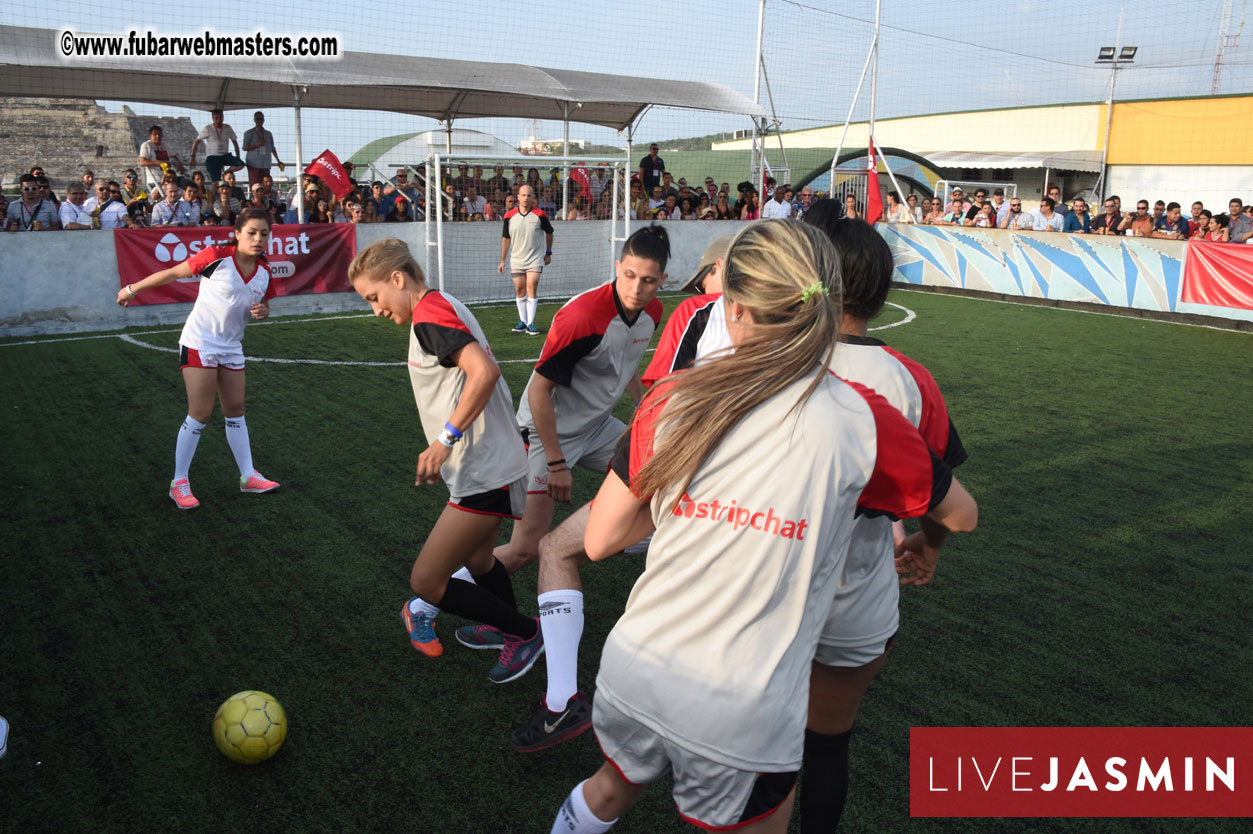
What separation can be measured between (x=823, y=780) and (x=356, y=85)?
14242 millimetres

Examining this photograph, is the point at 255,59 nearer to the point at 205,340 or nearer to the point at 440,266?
the point at 440,266

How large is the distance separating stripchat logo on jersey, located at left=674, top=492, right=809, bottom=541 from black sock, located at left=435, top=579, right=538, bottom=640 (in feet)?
6.99

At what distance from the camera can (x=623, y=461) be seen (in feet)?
6.20

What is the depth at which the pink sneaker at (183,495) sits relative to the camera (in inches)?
224

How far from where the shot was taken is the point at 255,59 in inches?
542

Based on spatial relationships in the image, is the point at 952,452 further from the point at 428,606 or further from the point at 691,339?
the point at 428,606

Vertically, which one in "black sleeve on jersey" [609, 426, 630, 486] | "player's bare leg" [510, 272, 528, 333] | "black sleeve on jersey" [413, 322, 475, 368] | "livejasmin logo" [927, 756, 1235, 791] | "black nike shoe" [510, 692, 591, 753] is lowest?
"livejasmin logo" [927, 756, 1235, 791]

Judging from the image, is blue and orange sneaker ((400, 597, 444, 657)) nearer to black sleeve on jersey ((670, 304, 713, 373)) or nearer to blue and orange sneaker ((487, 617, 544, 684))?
blue and orange sneaker ((487, 617, 544, 684))

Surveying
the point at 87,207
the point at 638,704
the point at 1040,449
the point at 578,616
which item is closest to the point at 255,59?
the point at 87,207

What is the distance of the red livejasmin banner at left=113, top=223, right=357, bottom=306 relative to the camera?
12.3 metres

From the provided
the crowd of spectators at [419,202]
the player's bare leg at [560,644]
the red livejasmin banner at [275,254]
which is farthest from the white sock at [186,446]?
the crowd of spectators at [419,202]

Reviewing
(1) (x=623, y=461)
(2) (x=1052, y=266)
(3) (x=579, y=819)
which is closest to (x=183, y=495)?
(3) (x=579, y=819)

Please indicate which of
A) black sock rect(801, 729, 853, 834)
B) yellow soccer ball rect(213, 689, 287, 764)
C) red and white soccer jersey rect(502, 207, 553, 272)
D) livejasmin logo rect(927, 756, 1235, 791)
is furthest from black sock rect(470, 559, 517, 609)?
red and white soccer jersey rect(502, 207, 553, 272)

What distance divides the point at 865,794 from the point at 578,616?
117cm
